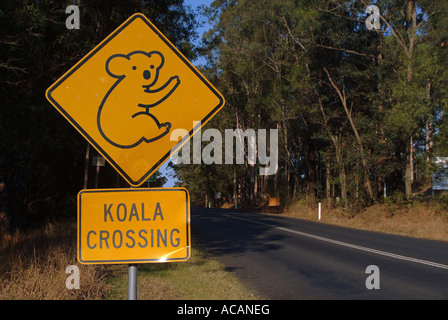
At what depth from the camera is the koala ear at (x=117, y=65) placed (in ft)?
10.3

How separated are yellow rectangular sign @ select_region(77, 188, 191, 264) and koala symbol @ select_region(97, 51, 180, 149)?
15.1 inches

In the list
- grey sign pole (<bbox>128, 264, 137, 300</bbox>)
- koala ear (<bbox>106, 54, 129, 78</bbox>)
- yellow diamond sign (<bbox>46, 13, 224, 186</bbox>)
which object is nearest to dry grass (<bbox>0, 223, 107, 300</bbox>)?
grey sign pole (<bbox>128, 264, 137, 300</bbox>)

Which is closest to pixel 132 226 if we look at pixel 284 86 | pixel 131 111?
pixel 131 111

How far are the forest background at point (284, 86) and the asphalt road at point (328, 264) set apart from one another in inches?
207

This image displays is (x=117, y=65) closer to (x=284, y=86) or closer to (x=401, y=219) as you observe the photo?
(x=401, y=219)

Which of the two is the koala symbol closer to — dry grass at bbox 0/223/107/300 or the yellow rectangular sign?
the yellow rectangular sign

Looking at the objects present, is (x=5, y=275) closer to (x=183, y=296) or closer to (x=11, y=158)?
(x=183, y=296)

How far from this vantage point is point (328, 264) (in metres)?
9.36

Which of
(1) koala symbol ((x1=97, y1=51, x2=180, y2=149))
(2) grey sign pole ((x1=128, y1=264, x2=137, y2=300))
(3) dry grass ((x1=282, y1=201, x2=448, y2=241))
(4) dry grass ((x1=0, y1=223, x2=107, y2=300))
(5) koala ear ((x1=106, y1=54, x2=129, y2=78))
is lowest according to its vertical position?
(3) dry grass ((x1=282, y1=201, x2=448, y2=241))

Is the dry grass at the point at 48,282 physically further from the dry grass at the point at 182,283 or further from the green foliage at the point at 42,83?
the green foliage at the point at 42,83

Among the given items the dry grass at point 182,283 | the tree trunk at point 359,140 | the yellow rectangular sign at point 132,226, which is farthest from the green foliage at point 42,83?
the tree trunk at point 359,140

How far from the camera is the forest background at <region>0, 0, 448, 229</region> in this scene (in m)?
11.2

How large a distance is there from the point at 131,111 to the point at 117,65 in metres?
0.36
